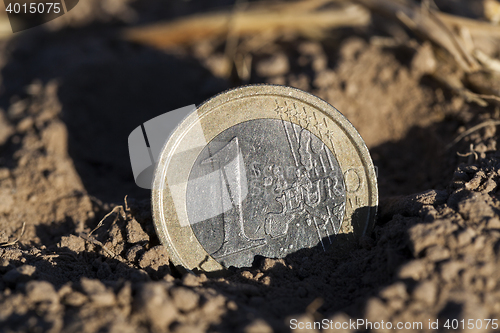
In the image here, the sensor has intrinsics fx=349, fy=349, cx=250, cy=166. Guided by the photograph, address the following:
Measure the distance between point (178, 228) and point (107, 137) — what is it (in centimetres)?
165

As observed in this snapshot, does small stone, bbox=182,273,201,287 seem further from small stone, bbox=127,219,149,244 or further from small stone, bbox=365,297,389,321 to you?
small stone, bbox=365,297,389,321

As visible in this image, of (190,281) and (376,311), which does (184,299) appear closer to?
(190,281)

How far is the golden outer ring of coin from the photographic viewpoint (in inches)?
74.9

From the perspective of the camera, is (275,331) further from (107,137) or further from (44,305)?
(107,137)

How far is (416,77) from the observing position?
3.00 meters

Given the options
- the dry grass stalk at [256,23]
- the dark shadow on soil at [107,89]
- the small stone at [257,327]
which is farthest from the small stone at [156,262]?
the dry grass stalk at [256,23]

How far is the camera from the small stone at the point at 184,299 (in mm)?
1483

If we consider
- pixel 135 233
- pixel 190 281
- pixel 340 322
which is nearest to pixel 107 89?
pixel 135 233

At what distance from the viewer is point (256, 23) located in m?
3.79

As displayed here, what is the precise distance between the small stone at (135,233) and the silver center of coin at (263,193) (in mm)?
338

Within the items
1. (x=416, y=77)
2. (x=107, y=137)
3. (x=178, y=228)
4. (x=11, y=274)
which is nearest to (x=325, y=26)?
(x=416, y=77)

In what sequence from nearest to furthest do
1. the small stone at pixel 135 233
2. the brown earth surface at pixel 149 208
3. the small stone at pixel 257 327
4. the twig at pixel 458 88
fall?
the small stone at pixel 257 327, the brown earth surface at pixel 149 208, the small stone at pixel 135 233, the twig at pixel 458 88

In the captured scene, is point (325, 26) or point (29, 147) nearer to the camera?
point (29, 147)

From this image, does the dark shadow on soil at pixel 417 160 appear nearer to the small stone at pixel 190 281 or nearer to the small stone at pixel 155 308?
the small stone at pixel 190 281
